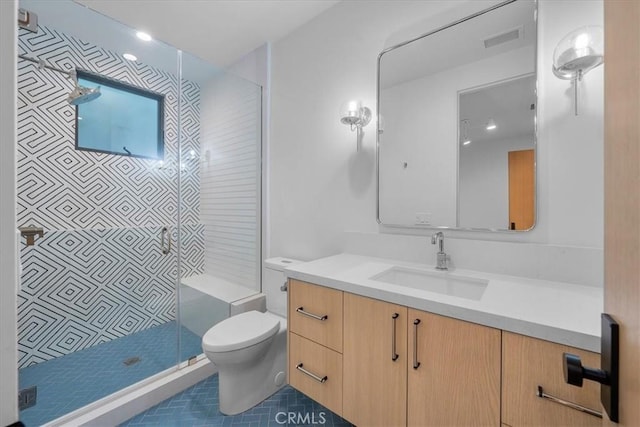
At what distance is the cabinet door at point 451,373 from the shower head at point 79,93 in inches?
99.7

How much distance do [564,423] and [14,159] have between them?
54.9 inches

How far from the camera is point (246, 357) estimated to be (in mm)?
1546

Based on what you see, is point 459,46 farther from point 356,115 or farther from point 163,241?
point 163,241

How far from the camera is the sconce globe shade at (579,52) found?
1.01 meters

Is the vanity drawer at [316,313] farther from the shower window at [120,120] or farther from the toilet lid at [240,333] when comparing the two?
the shower window at [120,120]

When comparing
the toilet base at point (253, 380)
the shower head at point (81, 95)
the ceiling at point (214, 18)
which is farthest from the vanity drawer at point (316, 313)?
the shower head at point (81, 95)

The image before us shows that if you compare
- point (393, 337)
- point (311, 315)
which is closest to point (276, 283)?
point (311, 315)

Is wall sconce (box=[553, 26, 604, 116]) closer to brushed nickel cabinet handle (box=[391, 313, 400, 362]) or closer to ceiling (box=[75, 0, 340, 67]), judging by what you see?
brushed nickel cabinet handle (box=[391, 313, 400, 362])

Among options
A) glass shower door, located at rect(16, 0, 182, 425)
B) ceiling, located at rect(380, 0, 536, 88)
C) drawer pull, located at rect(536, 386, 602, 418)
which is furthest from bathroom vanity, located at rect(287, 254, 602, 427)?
glass shower door, located at rect(16, 0, 182, 425)

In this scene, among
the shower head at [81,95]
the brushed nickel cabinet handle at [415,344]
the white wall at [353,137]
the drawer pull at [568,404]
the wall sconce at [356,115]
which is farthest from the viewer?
the shower head at [81,95]

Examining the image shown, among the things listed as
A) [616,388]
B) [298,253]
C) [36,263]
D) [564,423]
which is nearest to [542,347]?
[564,423]

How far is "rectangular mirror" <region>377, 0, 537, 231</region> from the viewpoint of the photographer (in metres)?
1.24

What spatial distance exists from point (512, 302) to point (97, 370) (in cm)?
245

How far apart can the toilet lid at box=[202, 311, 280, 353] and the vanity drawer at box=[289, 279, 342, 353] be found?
31cm
